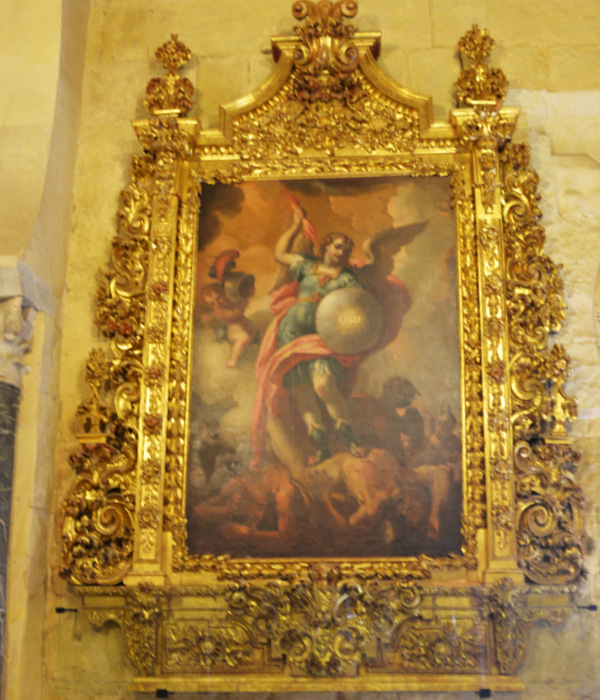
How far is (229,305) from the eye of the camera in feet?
18.4

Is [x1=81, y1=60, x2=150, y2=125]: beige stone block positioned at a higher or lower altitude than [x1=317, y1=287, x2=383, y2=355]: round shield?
higher

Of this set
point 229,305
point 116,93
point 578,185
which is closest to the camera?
point 229,305

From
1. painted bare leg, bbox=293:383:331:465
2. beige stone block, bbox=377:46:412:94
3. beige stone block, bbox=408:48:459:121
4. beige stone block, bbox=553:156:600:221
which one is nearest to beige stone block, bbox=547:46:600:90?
beige stone block, bbox=553:156:600:221

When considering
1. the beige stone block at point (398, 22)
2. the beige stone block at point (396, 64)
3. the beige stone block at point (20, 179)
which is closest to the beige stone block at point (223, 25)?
the beige stone block at point (398, 22)

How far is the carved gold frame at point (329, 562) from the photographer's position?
5000mm

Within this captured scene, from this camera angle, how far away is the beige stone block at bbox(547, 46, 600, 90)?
5.94 metres

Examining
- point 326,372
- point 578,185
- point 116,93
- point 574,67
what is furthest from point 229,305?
point 574,67

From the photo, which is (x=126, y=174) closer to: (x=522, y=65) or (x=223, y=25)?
(x=223, y=25)

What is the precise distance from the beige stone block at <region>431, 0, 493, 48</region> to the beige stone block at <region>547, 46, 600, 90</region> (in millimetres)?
481

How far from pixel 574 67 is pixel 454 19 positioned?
84 centimetres

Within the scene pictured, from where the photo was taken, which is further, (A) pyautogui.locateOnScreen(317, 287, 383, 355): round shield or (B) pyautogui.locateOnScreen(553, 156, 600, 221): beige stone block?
(B) pyautogui.locateOnScreen(553, 156, 600, 221): beige stone block

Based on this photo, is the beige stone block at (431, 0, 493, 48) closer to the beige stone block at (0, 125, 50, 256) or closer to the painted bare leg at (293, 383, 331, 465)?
the painted bare leg at (293, 383, 331, 465)

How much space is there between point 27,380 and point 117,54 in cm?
237

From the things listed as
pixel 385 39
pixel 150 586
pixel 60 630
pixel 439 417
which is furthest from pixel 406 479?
pixel 385 39
